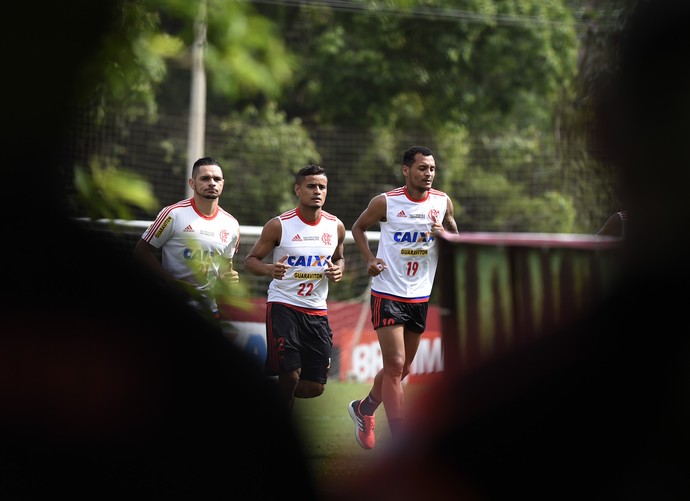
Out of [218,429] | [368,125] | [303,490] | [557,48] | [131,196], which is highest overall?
[557,48]

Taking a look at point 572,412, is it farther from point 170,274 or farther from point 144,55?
point 144,55

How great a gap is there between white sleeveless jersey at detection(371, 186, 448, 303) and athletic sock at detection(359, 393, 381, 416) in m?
0.80

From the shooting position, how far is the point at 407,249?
7273 mm

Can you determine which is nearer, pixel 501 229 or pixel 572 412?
pixel 572 412

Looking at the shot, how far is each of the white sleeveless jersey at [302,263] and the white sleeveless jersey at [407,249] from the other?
1.33ft

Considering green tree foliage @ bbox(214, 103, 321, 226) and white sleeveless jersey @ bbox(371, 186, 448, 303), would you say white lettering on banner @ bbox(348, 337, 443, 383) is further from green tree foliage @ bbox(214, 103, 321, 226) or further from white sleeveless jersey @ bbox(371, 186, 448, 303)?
green tree foliage @ bbox(214, 103, 321, 226)

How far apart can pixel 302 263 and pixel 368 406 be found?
116 cm

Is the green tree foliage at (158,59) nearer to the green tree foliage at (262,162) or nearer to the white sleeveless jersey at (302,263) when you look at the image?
the white sleeveless jersey at (302,263)

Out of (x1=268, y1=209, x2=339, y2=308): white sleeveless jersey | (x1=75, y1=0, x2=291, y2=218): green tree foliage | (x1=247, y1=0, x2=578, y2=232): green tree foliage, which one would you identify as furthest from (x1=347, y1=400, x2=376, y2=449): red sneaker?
(x1=247, y1=0, x2=578, y2=232): green tree foliage

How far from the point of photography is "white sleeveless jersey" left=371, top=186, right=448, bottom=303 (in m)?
7.20

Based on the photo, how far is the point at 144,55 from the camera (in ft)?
5.52

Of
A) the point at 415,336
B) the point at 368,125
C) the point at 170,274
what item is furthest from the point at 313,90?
the point at 170,274

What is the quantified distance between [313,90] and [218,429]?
22.0m

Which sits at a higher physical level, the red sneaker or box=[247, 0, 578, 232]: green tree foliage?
box=[247, 0, 578, 232]: green tree foliage
